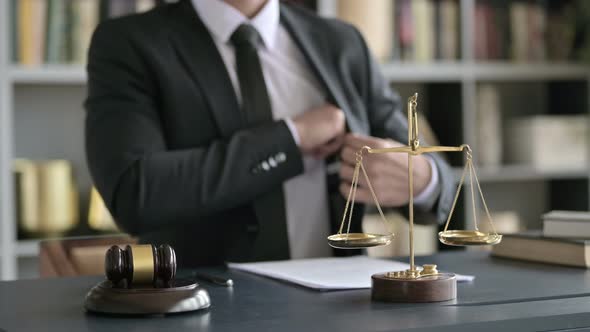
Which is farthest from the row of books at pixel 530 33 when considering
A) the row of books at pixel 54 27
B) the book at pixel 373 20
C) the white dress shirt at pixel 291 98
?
the white dress shirt at pixel 291 98

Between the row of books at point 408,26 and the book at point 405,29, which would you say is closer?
the row of books at point 408,26

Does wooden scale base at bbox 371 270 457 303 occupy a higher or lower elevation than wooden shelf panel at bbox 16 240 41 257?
higher

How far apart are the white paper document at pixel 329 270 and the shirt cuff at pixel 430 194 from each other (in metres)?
0.19

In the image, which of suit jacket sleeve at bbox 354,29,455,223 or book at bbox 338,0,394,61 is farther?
book at bbox 338,0,394,61

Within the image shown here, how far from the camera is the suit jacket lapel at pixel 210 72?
1.72 metres

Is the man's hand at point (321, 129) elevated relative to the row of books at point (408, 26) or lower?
lower

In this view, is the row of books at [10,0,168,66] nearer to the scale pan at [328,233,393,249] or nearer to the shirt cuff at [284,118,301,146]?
the shirt cuff at [284,118,301,146]

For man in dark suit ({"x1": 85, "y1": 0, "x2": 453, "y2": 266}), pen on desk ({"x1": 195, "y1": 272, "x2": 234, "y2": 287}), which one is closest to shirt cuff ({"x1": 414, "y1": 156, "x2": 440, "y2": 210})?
man in dark suit ({"x1": 85, "y1": 0, "x2": 453, "y2": 266})

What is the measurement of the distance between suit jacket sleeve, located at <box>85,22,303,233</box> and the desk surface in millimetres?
318

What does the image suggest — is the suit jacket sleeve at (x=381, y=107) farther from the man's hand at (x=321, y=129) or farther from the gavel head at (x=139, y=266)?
the gavel head at (x=139, y=266)

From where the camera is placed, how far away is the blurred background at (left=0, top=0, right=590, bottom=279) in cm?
304

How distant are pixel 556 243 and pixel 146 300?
73 centimetres

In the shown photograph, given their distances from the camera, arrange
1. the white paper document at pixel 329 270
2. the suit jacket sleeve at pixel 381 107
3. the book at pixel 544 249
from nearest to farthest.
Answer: the white paper document at pixel 329 270, the book at pixel 544 249, the suit jacket sleeve at pixel 381 107

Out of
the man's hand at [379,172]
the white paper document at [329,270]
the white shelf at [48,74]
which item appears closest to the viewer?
the white paper document at [329,270]
